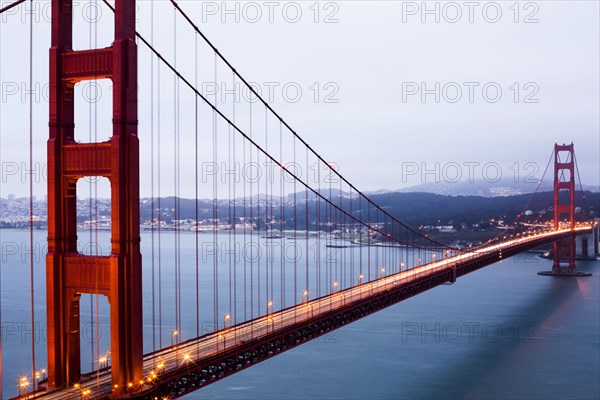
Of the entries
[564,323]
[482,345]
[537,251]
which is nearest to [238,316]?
[482,345]

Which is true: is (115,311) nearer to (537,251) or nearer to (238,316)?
(238,316)

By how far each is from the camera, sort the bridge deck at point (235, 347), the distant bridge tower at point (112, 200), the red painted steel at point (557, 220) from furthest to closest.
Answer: the red painted steel at point (557, 220), the bridge deck at point (235, 347), the distant bridge tower at point (112, 200)

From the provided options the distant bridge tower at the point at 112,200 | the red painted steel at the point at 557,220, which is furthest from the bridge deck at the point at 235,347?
the red painted steel at the point at 557,220

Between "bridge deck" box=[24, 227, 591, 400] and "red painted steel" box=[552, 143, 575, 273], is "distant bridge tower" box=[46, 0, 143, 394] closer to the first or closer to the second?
"bridge deck" box=[24, 227, 591, 400]

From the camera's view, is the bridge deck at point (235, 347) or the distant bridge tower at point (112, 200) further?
the bridge deck at point (235, 347)

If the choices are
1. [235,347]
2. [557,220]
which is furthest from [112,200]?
[557,220]

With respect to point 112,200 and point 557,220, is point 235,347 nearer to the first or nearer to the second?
point 112,200

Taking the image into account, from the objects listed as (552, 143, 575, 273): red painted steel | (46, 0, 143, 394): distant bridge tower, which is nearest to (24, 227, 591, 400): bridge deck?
(46, 0, 143, 394): distant bridge tower

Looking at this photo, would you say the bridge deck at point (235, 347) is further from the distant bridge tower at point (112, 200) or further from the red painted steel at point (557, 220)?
the red painted steel at point (557, 220)
